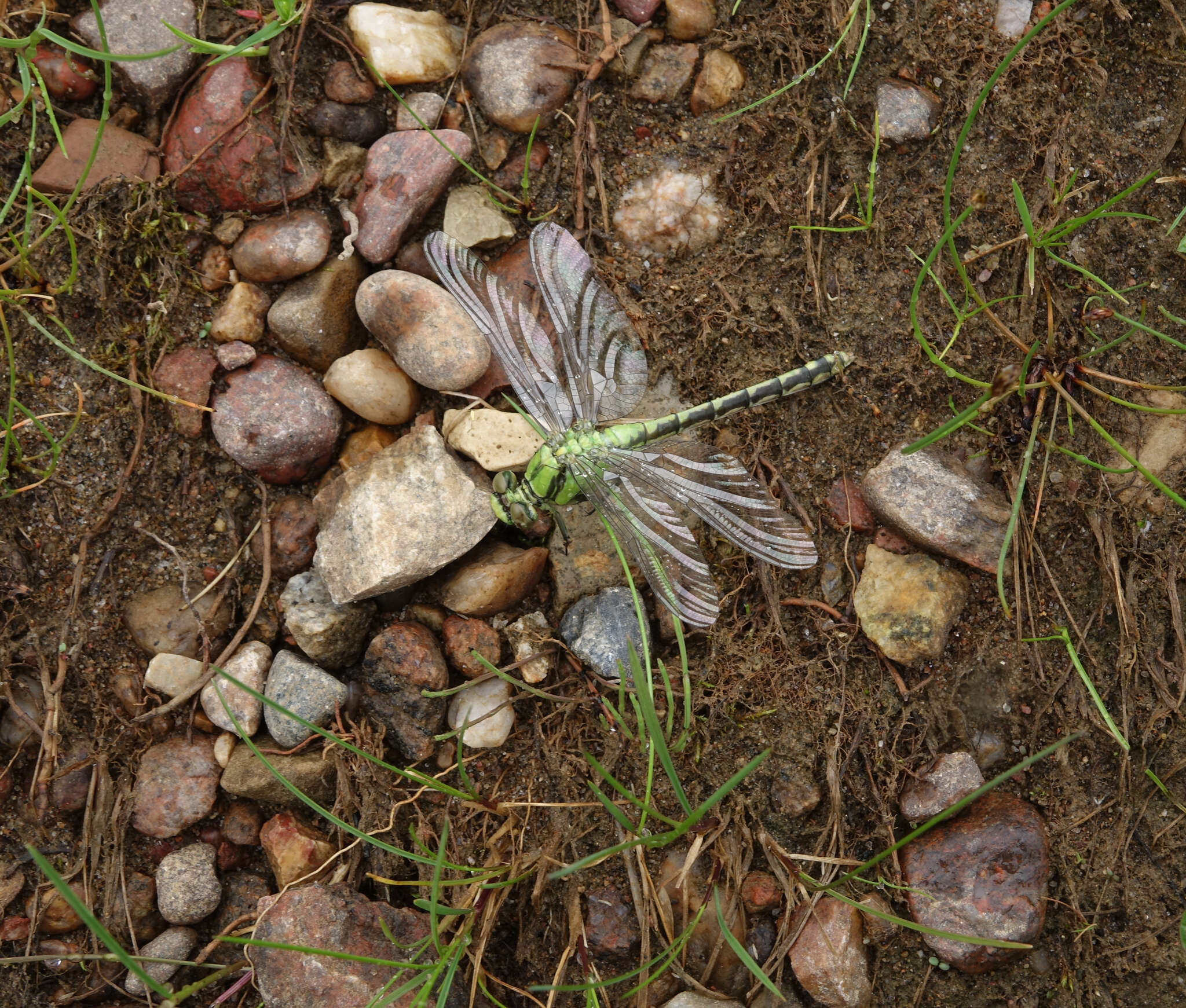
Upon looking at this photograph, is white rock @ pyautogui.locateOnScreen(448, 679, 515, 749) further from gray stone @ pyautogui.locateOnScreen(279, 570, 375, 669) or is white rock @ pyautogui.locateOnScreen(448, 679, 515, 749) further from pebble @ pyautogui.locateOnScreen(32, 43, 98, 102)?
pebble @ pyautogui.locateOnScreen(32, 43, 98, 102)

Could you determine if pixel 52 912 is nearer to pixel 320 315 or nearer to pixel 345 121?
pixel 320 315

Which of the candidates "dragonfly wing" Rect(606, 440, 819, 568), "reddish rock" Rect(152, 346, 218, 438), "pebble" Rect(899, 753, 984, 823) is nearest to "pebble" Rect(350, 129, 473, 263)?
"reddish rock" Rect(152, 346, 218, 438)

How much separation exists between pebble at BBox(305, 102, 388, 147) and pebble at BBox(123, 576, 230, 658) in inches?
68.2

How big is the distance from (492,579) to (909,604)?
141cm

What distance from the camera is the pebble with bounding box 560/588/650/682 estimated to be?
2967 mm

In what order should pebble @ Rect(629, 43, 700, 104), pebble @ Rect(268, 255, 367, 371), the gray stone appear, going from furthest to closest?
pebble @ Rect(629, 43, 700, 104)
pebble @ Rect(268, 255, 367, 371)
the gray stone

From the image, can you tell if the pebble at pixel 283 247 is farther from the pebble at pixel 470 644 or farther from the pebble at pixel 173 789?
the pebble at pixel 173 789

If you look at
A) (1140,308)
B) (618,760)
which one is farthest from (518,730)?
(1140,308)

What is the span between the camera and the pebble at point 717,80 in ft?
10.5

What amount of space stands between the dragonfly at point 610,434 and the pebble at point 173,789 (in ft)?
4.41

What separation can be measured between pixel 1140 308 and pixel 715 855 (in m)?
2.39

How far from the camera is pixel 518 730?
3.02 m

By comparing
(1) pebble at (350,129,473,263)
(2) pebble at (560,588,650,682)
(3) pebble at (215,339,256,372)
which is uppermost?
(1) pebble at (350,129,473,263)

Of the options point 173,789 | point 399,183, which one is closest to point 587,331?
point 399,183
